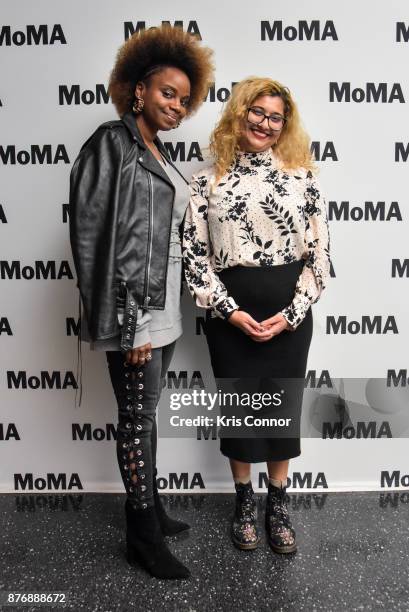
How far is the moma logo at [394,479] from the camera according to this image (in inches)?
82.3

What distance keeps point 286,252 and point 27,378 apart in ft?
4.05

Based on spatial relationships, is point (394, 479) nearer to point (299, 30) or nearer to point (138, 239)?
point (138, 239)

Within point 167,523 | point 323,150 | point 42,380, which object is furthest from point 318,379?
point 42,380

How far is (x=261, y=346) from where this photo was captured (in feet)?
5.31

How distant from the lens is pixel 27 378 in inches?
80.6

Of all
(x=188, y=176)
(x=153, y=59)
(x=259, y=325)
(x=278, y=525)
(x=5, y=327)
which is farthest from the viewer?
(x=5, y=327)

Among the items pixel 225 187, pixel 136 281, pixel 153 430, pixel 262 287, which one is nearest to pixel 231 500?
pixel 153 430

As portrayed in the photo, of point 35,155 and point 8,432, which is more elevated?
point 35,155

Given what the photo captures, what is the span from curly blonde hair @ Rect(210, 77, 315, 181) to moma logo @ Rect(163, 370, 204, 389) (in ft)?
2.79

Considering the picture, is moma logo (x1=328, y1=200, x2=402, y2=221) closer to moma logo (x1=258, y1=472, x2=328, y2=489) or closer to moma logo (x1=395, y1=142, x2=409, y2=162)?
moma logo (x1=395, y1=142, x2=409, y2=162)

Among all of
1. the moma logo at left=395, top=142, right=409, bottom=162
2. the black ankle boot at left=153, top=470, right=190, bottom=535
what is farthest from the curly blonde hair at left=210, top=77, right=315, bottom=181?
the black ankle boot at left=153, top=470, right=190, bottom=535

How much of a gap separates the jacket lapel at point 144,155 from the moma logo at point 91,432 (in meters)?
1.14

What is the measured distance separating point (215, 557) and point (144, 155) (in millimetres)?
1362

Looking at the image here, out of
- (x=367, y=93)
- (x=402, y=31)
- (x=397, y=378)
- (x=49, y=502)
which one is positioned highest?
(x=402, y=31)
